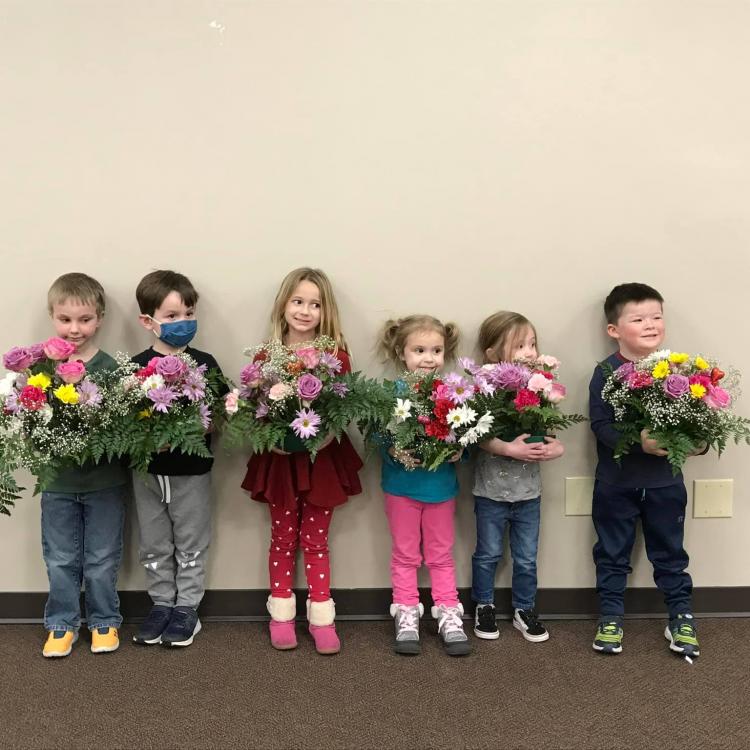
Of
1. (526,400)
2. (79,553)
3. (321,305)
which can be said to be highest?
(321,305)

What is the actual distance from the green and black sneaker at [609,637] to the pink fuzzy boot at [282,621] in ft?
4.13

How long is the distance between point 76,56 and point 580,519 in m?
3.00

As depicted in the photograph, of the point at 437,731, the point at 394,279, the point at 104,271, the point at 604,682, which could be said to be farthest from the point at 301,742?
the point at 104,271

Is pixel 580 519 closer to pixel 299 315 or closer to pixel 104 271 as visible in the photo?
pixel 299 315

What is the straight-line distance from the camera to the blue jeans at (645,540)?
9.59ft

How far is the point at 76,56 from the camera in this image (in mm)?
2953

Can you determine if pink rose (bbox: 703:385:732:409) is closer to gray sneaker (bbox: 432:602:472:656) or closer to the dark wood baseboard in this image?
the dark wood baseboard

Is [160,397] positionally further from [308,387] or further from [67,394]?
[308,387]

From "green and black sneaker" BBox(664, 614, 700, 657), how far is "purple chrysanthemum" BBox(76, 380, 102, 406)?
2479mm

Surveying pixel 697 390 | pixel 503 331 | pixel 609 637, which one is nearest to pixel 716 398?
pixel 697 390

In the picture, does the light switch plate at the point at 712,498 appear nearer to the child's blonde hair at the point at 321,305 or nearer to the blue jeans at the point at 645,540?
the blue jeans at the point at 645,540

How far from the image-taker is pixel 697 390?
253 cm

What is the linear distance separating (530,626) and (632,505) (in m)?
0.68

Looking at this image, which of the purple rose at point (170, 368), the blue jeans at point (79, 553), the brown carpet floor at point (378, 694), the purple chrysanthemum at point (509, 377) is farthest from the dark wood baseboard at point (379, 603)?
the purple rose at point (170, 368)
